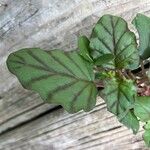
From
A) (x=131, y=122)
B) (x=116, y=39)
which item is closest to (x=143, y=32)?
(x=116, y=39)

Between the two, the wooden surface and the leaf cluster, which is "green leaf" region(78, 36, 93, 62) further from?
the wooden surface

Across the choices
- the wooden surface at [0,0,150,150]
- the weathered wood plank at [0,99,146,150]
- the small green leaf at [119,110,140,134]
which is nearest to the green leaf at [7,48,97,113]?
the small green leaf at [119,110,140,134]

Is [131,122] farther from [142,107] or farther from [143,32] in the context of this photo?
[143,32]

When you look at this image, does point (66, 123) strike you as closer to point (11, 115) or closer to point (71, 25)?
point (11, 115)

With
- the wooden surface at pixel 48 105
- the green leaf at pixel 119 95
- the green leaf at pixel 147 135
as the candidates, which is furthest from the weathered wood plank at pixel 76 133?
the green leaf at pixel 119 95

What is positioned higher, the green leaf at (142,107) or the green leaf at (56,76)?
the green leaf at (56,76)

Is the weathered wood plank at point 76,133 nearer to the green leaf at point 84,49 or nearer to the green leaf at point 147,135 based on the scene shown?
the green leaf at point 147,135
